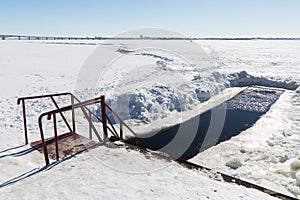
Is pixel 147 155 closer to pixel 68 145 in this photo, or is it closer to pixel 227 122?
pixel 68 145

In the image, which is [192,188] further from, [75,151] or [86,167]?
[75,151]

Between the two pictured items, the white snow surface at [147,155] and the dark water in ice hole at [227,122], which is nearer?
the white snow surface at [147,155]

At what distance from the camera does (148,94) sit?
9.99 metres

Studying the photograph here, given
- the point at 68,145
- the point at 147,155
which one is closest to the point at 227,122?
the point at 147,155

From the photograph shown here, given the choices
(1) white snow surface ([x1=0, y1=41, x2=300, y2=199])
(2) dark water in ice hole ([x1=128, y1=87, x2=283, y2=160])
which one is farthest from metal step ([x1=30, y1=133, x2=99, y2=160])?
(2) dark water in ice hole ([x1=128, y1=87, x2=283, y2=160])

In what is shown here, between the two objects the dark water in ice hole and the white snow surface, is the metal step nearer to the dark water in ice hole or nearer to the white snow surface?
the white snow surface

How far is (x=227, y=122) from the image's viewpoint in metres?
9.56

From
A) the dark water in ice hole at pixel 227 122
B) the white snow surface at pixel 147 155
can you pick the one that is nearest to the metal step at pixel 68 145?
the white snow surface at pixel 147 155

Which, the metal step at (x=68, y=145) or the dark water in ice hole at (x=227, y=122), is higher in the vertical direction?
the metal step at (x=68, y=145)

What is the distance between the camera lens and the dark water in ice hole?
23.9 feet

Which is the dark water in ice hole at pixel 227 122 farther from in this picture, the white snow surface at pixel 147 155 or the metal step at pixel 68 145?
the metal step at pixel 68 145

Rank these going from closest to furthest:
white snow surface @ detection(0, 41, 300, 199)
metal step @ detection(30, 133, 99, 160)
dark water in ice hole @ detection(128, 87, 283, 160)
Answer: white snow surface @ detection(0, 41, 300, 199) < metal step @ detection(30, 133, 99, 160) < dark water in ice hole @ detection(128, 87, 283, 160)

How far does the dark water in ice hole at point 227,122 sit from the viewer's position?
727 cm

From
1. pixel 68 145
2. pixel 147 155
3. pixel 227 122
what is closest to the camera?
pixel 147 155
